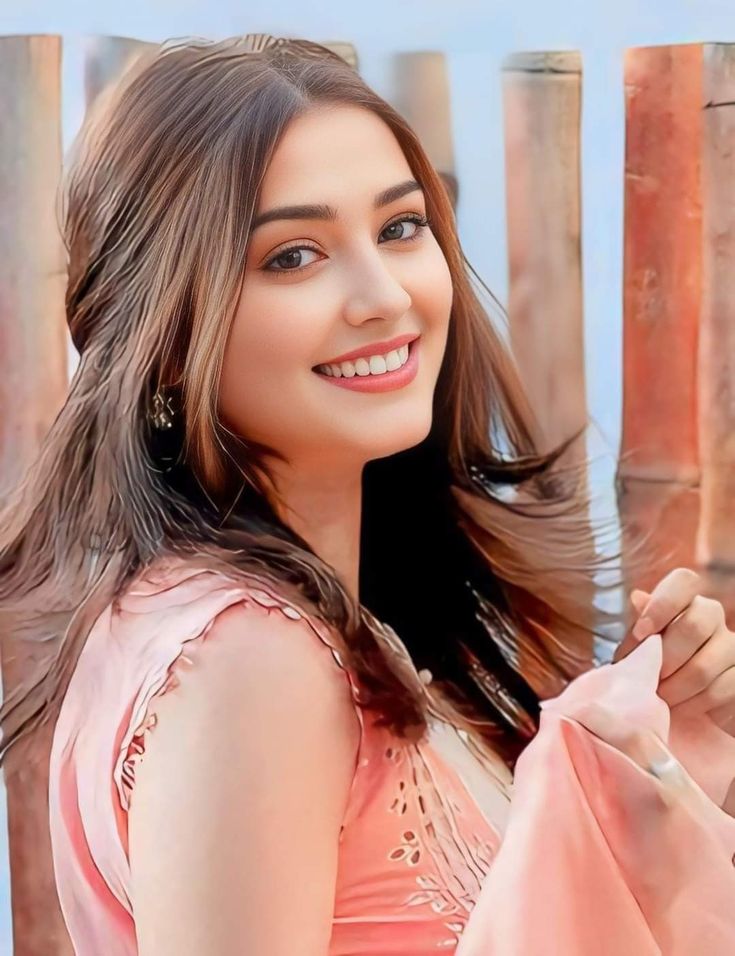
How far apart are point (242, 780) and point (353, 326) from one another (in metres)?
0.25

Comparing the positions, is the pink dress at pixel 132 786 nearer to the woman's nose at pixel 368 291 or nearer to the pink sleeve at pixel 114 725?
the pink sleeve at pixel 114 725

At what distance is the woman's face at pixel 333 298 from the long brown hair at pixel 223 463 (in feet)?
0.04

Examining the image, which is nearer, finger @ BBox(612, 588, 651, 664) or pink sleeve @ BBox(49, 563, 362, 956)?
pink sleeve @ BBox(49, 563, 362, 956)

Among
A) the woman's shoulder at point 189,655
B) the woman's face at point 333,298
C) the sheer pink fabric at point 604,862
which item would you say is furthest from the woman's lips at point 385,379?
the sheer pink fabric at point 604,862

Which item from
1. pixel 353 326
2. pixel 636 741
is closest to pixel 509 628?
pixel 636 741

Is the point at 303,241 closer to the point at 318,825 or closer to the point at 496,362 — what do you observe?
the point at 496,362

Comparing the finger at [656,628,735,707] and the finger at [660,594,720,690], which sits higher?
the finger at [660,594,720,690]

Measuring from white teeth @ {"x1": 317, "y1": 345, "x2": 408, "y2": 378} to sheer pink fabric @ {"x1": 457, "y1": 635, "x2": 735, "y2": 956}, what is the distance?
234mm

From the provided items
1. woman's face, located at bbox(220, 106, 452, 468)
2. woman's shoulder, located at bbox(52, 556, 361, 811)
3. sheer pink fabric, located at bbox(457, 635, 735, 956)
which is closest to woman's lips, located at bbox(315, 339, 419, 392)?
woman's face, located at bbox(220, 106, 452, 468)

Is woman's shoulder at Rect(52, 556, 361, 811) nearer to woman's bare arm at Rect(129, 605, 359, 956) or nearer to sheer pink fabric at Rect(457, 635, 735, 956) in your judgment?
woman's bare arm at Rect(129, 605, 359, 956)

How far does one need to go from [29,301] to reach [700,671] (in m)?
0.46

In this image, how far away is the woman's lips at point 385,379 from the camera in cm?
61

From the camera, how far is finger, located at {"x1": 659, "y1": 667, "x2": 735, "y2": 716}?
2.22 feet

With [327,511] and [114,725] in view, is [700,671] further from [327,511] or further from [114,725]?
[114,725]
